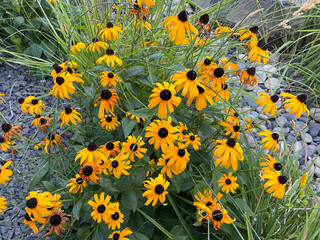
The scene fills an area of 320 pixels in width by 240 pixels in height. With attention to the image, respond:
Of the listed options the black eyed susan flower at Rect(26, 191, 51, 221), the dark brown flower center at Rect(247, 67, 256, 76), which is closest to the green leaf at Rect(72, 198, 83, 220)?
the black eyed susan flower at Rect(26, 191, 51, 221)

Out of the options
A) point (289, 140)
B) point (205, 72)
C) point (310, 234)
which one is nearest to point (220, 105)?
point (289, 140)

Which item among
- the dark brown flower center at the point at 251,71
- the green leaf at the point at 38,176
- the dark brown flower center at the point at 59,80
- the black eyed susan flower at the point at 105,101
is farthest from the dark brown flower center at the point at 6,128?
the dark brown flower center at the point at 251,71

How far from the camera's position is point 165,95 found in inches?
38.9

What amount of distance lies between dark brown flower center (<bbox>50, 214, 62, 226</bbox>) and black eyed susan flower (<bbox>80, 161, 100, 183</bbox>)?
0.47 ft

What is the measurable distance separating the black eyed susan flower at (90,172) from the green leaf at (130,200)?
184 mm

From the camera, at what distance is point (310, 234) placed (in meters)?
1.20

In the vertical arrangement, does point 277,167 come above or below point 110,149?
above

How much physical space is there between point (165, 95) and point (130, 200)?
0.44 m

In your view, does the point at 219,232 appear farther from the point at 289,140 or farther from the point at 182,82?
the point at 289,140

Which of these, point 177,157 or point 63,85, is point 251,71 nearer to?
point 177,157

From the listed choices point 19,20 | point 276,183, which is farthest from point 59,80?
point 19,20

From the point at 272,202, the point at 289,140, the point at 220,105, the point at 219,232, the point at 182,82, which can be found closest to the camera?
the point at 182,82

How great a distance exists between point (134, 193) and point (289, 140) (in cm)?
139

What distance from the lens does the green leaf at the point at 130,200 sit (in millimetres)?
1137
